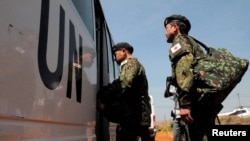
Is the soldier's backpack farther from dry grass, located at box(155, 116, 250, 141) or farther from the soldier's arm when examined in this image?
dry grass, located at box(155, 116, 250, 141)

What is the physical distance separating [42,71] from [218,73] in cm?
168

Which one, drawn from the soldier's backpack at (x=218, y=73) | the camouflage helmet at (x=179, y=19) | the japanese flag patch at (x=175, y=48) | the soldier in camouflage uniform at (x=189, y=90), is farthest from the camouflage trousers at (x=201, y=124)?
the camouflage helmet at (x=179, y=19)

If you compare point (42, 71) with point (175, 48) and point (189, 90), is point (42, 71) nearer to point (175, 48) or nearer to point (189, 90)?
point (189, 90)

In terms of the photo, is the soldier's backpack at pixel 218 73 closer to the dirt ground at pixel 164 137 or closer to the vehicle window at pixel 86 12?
the vehicle window at pixel 86 12

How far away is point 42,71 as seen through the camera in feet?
4.42

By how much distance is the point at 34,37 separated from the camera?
1258 millimetres

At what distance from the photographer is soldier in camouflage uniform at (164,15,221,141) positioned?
102 inches

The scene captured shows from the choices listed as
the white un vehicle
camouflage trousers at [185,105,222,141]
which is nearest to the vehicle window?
the white un vehicle

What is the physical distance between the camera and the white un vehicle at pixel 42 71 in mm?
1041

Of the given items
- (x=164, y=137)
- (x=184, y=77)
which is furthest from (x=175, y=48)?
(x=164, y=137)

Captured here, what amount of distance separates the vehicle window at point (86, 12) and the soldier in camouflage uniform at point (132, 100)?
58 cm

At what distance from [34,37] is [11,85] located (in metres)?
0.28

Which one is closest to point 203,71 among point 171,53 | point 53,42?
point 171,53

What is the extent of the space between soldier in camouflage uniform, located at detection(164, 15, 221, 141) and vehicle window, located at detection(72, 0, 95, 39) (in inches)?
30.4
